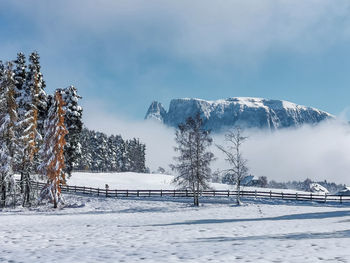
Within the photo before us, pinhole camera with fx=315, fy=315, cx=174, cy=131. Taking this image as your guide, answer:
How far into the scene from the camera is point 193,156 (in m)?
34.7

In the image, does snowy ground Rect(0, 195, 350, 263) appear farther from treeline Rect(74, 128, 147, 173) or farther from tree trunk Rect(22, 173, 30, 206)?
treeline Rect(74, 128, 147, 173)

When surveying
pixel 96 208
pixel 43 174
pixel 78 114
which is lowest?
pixel 96 208

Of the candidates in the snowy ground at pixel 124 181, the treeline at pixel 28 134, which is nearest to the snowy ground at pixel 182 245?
the treeline at pixel 28 134

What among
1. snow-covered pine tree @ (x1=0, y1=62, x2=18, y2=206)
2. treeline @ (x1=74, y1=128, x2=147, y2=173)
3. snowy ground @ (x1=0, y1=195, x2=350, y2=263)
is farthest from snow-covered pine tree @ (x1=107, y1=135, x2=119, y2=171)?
snowy ground @ (x1=0, y1=195, x2=350, y2=263)

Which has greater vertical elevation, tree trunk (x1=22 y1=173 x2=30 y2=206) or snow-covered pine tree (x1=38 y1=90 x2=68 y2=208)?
snow-covered pine tree (x1=38 y1=90 x2=68 y2=208)

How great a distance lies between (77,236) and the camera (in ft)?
49.4

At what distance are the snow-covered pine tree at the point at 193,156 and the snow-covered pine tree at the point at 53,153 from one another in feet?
40.4

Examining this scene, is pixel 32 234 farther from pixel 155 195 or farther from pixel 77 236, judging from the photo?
pixel 155 195

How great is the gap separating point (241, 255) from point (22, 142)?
2857 centimetres

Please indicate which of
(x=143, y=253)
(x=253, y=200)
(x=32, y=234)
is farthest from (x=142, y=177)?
(x=143, y=253)

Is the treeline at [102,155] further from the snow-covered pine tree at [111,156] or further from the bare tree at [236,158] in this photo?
the bare tree at [236,158]

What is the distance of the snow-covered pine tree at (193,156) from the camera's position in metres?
34.2

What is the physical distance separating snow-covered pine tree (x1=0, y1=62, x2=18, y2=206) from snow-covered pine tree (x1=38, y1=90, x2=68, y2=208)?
122 inches

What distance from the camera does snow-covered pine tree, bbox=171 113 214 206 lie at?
34.2m
